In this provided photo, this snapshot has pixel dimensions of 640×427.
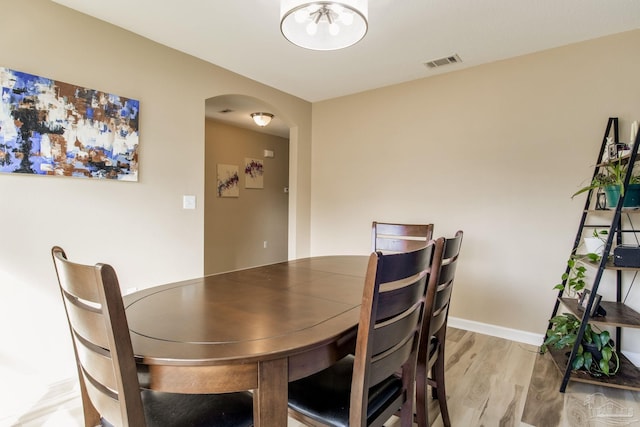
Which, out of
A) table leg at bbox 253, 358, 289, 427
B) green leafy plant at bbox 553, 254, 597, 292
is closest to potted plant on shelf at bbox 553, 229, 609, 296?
green leafy plant at bbox 553, 254, 597, 292

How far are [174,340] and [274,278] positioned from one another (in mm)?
801

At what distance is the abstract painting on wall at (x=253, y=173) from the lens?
5.41 m

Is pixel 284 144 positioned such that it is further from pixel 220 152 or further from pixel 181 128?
pixel 181 128

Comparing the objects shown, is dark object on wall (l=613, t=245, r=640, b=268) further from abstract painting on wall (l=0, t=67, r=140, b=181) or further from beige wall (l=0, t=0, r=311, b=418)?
abstract painting on wall (l=0, t=67, r=140, b=181)

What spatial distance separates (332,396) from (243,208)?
4480 millimetres

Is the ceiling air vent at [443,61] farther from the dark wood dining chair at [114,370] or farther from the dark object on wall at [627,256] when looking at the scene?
the dark wood dining chair at [114,370]

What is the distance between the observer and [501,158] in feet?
9.47

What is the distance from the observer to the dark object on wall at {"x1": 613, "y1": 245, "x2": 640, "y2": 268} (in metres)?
1.94

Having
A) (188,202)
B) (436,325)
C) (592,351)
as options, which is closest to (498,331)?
(592,351)

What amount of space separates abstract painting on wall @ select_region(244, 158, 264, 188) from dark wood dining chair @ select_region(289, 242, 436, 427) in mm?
4451

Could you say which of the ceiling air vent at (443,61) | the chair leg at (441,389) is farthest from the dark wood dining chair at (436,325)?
the ceiling air vent at (443,61)

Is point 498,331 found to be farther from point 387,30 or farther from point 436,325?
point 387,30

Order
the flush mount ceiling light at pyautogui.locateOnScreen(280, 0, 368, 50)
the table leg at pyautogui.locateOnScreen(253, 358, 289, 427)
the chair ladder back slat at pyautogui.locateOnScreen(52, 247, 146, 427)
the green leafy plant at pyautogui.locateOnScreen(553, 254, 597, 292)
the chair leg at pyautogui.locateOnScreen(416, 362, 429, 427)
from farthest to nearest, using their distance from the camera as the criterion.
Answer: the green leafy plant at pyautogui.locateOnScreen(553, 254, 597, 292) → the flush mount ceiling light at pyautogui.locateOnScreen(280, 0, 368, 50) → the chair leg at pyautogui.locateOnScreen(416, 362, 429, 427) → the table leg at pyautogui.locateOnScreen(253, 358, 289, 427) → the chair ladder back slat at pyautogui.locateOnScreen(52, 247, 146, 427)

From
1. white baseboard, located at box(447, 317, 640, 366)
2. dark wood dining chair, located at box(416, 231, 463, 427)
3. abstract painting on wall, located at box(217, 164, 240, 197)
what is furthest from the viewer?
abstract painting on wall, located at box(217, 164, 240, 197)
